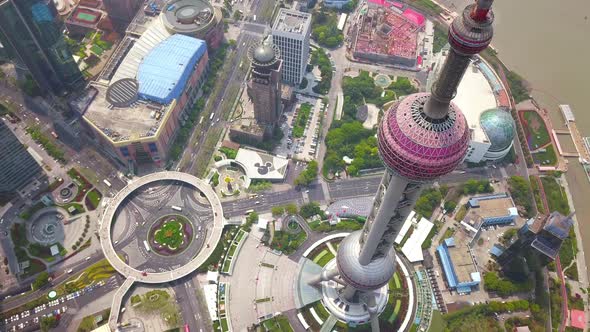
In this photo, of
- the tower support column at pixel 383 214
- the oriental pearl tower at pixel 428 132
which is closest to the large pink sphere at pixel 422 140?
the oriental pearl tower at pixel 428 132

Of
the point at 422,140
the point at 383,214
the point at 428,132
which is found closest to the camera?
the point at 422,140

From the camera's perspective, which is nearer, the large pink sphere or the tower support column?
the large pink sphere

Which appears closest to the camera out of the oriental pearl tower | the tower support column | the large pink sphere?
the oriental pearl tower

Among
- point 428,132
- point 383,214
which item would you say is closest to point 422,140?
point 428,132

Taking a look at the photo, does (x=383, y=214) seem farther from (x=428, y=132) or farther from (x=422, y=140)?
(x=428, y=132)

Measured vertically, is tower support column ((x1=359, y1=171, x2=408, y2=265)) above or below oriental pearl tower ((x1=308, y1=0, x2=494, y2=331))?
below

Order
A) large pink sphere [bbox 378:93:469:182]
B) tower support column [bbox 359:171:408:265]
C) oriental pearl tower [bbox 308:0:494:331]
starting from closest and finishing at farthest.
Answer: oriental pearl tower [bbox 308:0:494:331]
large pink sphere [bbox 378:93:469:182]
tower support column [bbox 359:171:408:265]

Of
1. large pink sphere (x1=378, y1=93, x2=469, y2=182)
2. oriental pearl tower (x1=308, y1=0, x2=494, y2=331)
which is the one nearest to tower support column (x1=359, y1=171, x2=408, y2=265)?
oriental pearl tower (x1=308, y1=0, x2=494, y2=331)

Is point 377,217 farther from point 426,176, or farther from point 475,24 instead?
point 475,24

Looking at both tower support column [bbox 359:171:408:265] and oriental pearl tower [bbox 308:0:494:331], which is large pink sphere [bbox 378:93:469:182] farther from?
tower support column [bbox 359:171:408:265]
